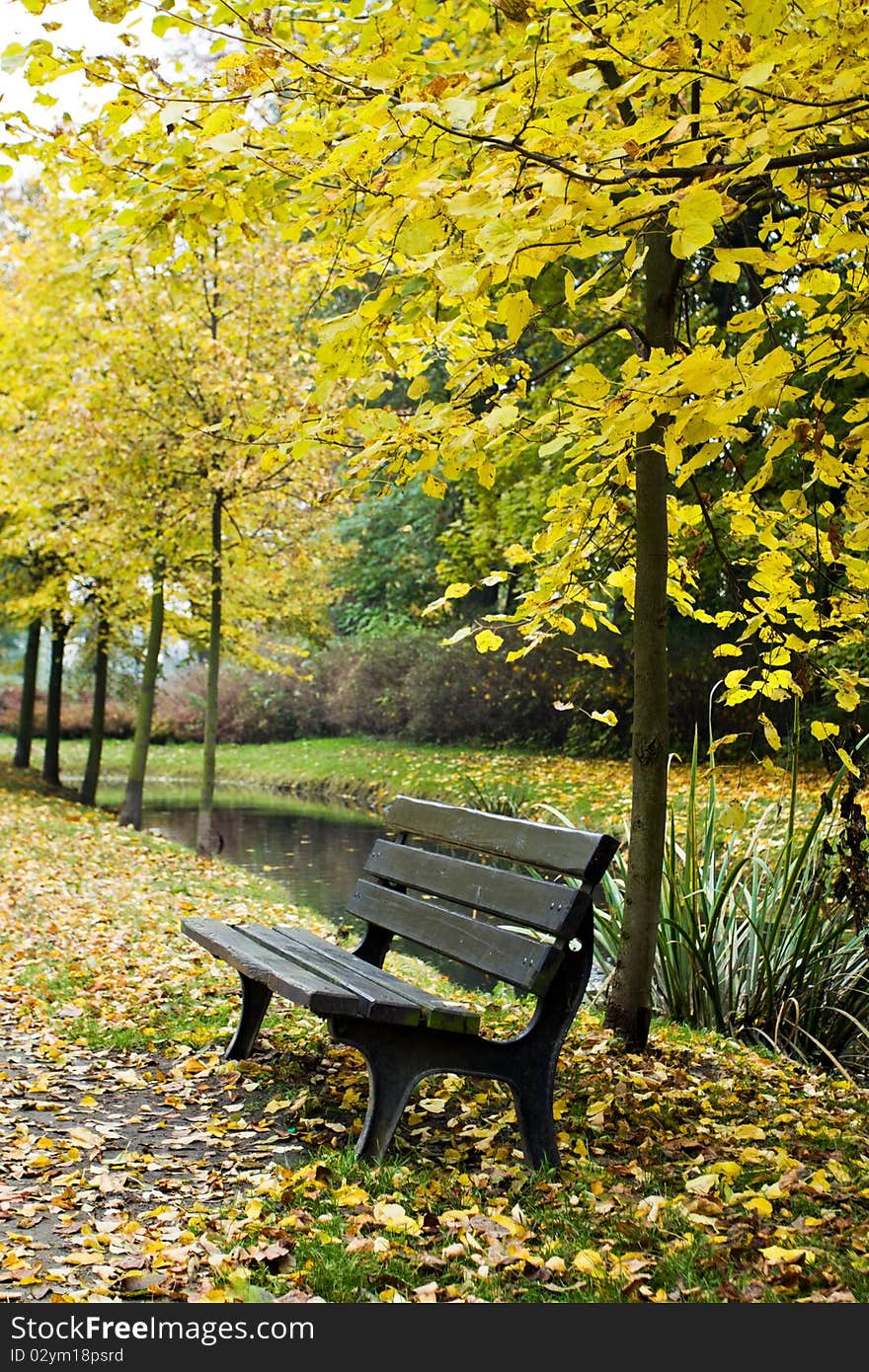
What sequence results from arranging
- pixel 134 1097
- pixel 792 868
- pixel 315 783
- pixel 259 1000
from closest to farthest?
1. pixel 134 1097
2. pixel 259 1000
3. pixel 792 868
4. pixel 315 783

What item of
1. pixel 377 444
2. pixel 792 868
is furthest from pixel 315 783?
pixel 377 444

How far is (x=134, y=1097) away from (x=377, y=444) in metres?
2.27

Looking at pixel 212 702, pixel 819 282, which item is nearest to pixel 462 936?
pixel 819 282

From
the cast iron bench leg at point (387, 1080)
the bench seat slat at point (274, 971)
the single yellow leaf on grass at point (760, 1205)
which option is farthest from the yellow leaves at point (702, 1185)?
the bench seat slat at point (274, 971)

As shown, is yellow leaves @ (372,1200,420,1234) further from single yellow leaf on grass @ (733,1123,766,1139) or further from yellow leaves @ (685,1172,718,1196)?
single yellow leaf on grass @ (733,1123,766,1139)

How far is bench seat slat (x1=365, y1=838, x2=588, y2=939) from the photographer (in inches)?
132

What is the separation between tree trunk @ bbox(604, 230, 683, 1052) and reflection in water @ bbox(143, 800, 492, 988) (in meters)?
3.36

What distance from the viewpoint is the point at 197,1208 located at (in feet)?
10.2

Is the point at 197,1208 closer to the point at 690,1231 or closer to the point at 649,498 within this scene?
the point at 690,1231

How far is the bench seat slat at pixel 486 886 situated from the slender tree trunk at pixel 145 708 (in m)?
9.05

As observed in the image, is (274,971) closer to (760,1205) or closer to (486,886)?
(486,886)

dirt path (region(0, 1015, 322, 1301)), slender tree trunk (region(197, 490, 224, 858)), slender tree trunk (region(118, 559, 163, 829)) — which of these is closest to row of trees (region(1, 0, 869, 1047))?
dirt path (region(0, 1015, 322, 1301))
